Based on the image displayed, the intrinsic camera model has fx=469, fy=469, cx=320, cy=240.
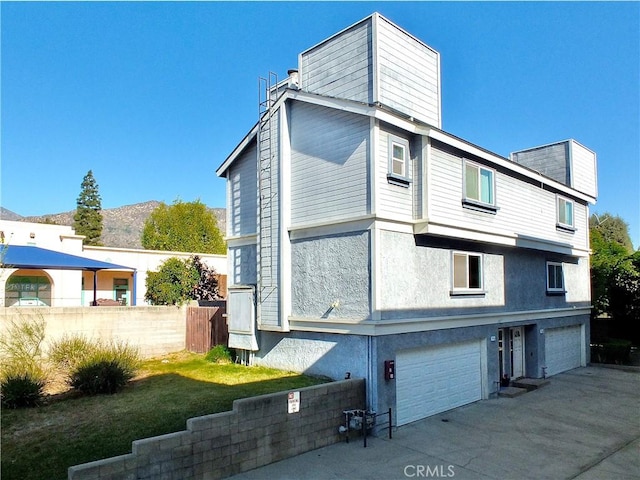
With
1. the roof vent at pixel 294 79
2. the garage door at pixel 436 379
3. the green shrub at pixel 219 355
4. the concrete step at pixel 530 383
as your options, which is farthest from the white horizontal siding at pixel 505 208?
the green shrub at pixel 219 355

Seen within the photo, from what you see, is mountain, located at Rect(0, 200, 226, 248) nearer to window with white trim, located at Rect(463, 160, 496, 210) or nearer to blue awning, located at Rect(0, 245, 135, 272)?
blue awning, located at Rect(0, 245, 135, 272)

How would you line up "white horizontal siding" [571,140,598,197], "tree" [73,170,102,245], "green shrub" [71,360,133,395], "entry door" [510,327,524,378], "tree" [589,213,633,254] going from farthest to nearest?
"tree" [73,170,102,245] → "tree" [589,213,633,254] → "white horizontal siding" [571,140,598,197] → "entry door" [510,327,524,378] → "green shrub" [71,360,133,395]

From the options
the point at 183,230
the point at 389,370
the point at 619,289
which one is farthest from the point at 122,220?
the point at 389,370

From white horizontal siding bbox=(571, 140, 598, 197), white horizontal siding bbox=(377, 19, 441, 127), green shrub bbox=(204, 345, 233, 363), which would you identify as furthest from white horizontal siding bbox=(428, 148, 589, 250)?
green shrub bbox=(204, 345, 233, 363)

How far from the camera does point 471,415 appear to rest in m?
12.8

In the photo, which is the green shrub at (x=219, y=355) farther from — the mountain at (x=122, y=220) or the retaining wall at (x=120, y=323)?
the mountain at (x=122, y=220)

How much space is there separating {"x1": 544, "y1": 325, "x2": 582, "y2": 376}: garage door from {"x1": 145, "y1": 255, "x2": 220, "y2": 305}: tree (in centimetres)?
1577

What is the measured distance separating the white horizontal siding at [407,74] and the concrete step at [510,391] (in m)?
8.82

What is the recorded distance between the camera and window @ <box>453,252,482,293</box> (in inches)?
544

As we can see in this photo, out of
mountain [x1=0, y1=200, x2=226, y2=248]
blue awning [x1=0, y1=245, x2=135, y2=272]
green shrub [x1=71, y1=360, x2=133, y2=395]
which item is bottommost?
green shrub [x1=71, y1=360, x2=133, y2=395]

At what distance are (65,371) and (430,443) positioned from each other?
9.51m

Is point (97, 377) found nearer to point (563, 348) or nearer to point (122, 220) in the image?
point (563, 348)

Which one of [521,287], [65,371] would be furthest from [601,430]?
[65,371]

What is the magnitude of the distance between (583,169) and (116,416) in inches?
825
